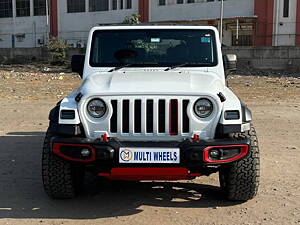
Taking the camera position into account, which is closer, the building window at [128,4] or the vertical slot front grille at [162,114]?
the vertical slot front grille at [162,114]

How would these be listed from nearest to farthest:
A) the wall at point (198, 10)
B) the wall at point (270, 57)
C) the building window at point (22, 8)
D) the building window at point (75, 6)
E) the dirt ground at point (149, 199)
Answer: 1. the dirt ground at point (149, 199)
2. the wall at point (270, 57)
3. the wall at point (198, 10)
4. the building window at point (75, 6)
5. the building window at point (22, 8)

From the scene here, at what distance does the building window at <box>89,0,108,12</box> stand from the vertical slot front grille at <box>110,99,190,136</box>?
38697mm

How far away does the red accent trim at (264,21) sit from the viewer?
110 ft

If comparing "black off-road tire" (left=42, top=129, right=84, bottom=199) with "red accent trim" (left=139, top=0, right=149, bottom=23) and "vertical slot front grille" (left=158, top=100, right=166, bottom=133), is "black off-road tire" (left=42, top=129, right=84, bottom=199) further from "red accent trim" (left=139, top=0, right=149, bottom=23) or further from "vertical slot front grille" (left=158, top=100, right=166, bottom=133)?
"red accent trim" (left=139, top=0, right=149, bottom=23)

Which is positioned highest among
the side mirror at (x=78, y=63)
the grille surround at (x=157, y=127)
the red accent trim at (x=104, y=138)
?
the side mirror at (x=78, y=63)

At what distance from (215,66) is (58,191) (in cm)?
236

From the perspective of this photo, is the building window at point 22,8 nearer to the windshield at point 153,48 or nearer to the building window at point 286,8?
the building window at point 286,8

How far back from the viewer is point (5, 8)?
4984 cm

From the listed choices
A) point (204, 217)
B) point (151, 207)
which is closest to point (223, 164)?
point (204, 217)

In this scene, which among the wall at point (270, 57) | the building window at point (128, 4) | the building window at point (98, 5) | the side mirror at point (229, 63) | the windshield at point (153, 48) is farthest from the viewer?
the building window at point (98, 5)

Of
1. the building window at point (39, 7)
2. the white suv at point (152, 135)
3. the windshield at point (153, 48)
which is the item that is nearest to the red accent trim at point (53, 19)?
the building window at point (39, 7)

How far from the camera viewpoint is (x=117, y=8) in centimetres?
4109

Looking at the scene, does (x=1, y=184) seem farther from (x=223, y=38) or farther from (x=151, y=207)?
(x=223, y=38)

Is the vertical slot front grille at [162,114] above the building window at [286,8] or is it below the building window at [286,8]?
below
